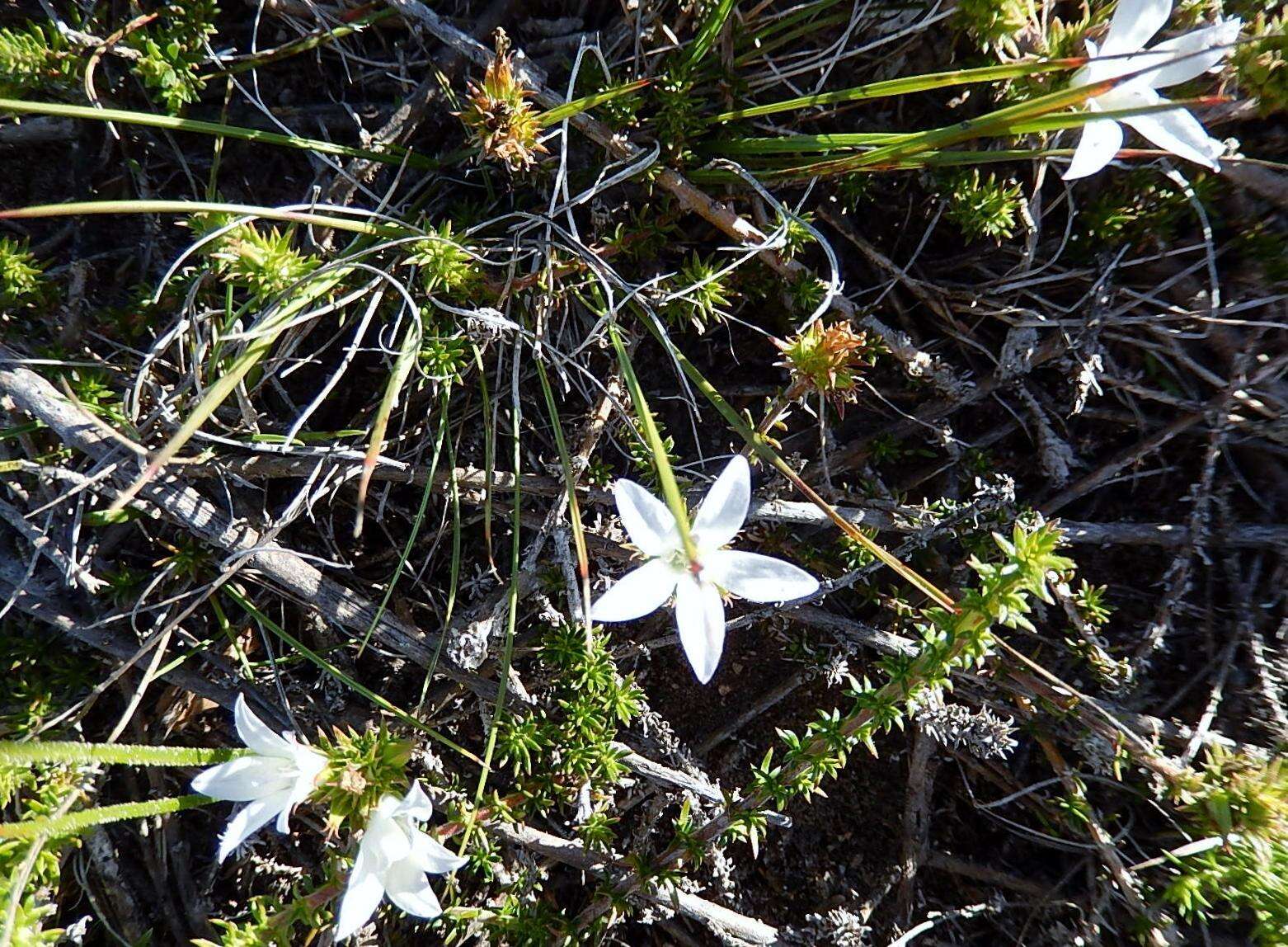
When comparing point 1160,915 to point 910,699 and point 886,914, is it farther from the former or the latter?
point 910,699

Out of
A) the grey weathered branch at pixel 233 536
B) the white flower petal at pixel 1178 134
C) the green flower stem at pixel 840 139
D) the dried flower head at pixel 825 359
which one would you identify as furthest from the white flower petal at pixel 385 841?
the white flower petal at pixel 1178 134

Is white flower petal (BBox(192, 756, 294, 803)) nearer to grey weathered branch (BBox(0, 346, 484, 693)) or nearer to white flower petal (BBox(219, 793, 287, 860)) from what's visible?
white flower petal (BBox(219, 793, 287, 860))

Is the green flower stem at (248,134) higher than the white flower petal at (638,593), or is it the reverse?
the green flower stem at (248,134)

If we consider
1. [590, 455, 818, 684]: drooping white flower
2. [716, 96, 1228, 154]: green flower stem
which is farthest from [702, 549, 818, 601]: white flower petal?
[716, 96, 1228, 154]: green flower stem

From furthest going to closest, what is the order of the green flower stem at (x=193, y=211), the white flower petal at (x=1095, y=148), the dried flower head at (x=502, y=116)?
1. the dried flower head at (x=502, y=116)
2. the white flower petal at (x=1095, y=148)
3. the green flower stem at (x=193, y=211)

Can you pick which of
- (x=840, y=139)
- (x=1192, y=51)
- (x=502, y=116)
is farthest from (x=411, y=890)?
(x=1192, y=51)

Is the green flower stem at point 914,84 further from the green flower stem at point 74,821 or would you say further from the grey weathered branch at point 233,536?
the green flower stem at point 74,821
